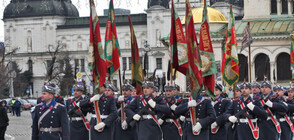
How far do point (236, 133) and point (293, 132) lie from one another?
3950 millimetres

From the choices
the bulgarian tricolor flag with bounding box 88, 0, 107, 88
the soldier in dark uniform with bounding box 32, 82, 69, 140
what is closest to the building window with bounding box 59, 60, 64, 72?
the bulgarian tricolor flag with bounding box 88, 0, 107, 88

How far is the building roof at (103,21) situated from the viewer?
123 meters

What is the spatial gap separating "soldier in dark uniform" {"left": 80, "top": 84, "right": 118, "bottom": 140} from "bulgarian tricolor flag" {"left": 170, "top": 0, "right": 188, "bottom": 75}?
5.06ft

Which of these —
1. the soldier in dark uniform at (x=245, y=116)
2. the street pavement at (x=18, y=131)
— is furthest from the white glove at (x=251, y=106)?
the street pavement at (x=18, y=131)

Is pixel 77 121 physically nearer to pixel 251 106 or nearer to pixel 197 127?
pixel 197 127

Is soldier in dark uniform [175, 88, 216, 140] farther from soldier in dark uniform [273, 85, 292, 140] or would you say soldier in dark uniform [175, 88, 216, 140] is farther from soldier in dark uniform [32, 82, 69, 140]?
soldier in dark uniform [273, 85, 292, 140]

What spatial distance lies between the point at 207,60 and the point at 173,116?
175 cm

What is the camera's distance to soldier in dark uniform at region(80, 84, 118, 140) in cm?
1675

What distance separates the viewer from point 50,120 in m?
14.0

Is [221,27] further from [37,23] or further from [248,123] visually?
[37,23]

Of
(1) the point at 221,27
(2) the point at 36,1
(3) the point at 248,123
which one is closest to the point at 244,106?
(3) the point at 248,123

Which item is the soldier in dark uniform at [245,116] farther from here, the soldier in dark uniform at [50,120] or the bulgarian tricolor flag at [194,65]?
the soldier in dark uniform at [50,120]

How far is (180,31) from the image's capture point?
1722cm

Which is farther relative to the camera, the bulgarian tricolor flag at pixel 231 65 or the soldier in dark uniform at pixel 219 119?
the bulgarian tricolor flag at pixel 231 65
